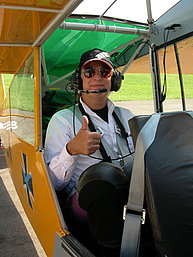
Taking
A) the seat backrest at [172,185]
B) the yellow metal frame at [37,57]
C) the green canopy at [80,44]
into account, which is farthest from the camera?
the green canopy at [80,44]

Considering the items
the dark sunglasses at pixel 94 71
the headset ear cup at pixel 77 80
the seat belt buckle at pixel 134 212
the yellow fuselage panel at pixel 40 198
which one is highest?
the dark sunglasses at pixel 94 71

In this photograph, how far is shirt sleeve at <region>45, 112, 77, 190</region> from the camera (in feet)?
4.43

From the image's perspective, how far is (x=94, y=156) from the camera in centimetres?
148

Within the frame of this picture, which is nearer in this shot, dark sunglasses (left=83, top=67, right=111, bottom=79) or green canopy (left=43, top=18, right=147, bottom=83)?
dark sunglasses (left=83, top=67, right=111, bottom=79)

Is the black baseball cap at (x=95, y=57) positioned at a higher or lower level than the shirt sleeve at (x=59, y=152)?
higher

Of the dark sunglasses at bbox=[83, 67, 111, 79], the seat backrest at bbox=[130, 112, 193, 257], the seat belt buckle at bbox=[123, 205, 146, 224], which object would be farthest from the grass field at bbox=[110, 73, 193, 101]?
the seat belt buckle at bbox=[123, 205, 146, 224]

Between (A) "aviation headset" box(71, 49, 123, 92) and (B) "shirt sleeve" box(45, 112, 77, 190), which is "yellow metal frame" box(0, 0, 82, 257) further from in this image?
(A) "aviation headset" box(71, 49, 123, 92)

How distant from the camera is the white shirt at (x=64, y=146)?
1384mm

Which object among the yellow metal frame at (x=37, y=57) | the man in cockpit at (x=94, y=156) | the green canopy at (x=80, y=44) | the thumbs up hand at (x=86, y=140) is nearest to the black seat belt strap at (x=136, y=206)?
the man in cockpit at (x=94, y=156)

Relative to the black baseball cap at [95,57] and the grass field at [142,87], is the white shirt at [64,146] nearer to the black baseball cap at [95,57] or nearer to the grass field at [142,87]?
the black baseball cap at [95,57]

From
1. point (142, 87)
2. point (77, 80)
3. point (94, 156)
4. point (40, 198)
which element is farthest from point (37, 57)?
point (142, 87)

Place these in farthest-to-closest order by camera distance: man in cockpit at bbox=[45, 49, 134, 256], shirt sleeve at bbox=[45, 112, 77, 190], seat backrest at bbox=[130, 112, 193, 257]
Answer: shirt sleeve at bbox=[45, 112, 77, 190] → man in cockpit at bbox=[45, 49, 134, 256] → seat backrest at bbox=[130, 112, 193, 257]

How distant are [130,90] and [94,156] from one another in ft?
13.1

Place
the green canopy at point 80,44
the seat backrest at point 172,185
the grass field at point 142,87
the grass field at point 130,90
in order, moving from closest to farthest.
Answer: the seat backrest at point 172,185
the grass field at point 130,90
the grass field at point 142,87
the green canopy at point 80,44
